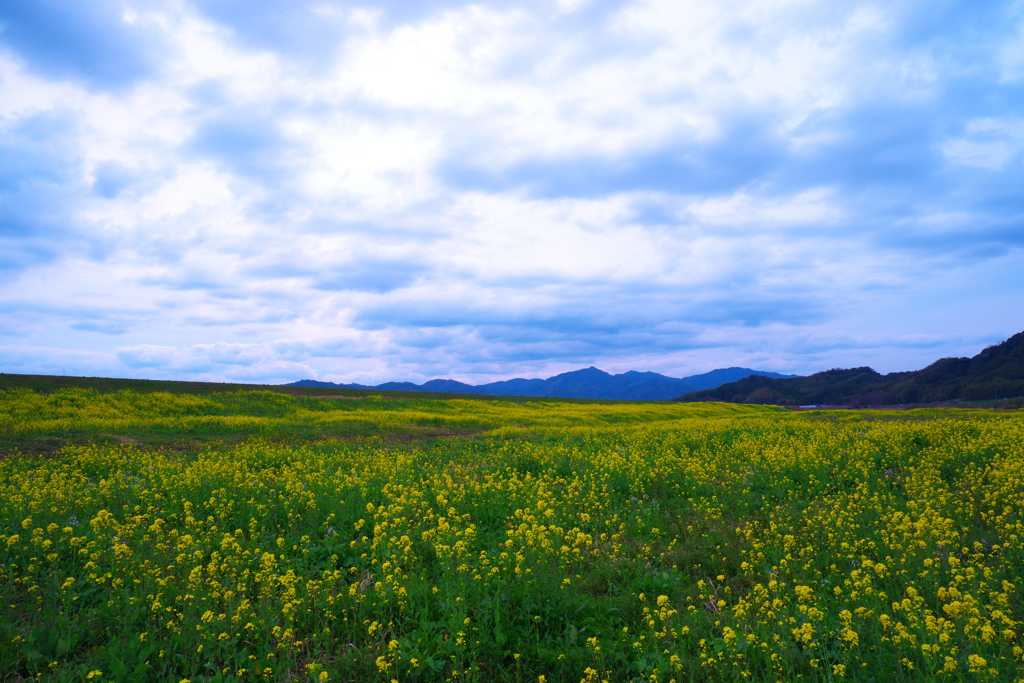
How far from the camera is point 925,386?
5017 inches

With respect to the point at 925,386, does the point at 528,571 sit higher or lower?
lower

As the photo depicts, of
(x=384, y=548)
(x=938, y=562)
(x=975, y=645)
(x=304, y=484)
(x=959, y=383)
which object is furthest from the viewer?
(x=959, y=383)

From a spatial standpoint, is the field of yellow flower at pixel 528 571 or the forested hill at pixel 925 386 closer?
the field of yellow flower at pixel 528 571

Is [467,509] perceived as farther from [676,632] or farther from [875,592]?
[875,592]

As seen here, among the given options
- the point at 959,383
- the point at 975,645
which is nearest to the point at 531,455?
the point at 975,645

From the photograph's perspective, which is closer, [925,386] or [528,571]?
[528,571]

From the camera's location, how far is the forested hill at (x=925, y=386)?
11531cm

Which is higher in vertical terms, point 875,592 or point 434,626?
point 875,592

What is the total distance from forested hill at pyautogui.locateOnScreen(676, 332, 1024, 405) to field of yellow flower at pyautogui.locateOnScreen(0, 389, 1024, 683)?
11644 centimetres

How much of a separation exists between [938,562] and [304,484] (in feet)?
33.7

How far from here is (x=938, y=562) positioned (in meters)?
5.55

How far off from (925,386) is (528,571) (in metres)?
162

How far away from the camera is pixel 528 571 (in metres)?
6.09

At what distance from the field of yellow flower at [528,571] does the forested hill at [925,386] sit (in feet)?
382
